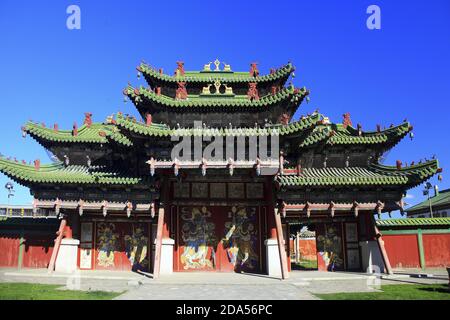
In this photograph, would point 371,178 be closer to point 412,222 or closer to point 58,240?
point 412,222

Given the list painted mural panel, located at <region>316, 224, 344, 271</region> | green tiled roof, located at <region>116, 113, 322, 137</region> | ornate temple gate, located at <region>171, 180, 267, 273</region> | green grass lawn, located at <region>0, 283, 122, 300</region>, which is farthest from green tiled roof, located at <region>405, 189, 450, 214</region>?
green grass lawn, located at <region>0, 283, 122, 300</region>

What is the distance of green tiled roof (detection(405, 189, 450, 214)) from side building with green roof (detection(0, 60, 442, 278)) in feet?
131

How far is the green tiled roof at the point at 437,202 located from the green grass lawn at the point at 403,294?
44.6 metres

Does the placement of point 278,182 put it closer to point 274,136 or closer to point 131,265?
point 274,136

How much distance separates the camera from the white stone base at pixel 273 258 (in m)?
18.9

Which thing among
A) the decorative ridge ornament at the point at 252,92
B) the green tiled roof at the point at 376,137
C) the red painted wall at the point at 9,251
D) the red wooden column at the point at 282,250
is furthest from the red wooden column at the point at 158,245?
the red painted wall at the point at 9,251

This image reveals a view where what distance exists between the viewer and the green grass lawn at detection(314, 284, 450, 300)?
Answer: 42.7ft

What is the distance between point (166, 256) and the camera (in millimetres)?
19188

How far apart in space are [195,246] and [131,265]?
398 centimetres

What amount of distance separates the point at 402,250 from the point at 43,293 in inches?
808

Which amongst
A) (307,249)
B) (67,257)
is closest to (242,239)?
(67,257)

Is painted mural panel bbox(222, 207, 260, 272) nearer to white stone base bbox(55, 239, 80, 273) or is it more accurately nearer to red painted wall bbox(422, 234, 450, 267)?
white stone base bbox(55, 239, 80, 273)

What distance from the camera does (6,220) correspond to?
23.9m
